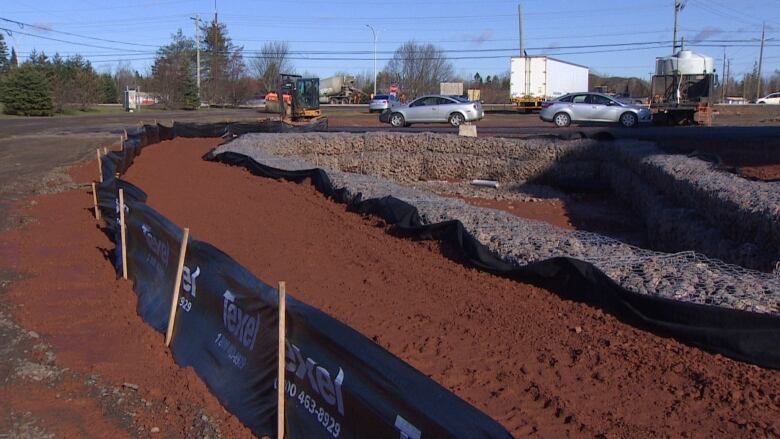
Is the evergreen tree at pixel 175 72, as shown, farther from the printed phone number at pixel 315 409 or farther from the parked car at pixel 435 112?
the printed phone number at pixel 315 409

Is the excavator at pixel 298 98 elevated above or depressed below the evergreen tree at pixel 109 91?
below

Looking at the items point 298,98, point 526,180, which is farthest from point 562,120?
point 298,98

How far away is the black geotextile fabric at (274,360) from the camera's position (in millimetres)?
3193

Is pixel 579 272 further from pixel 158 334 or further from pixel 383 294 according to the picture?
pixel 158 334

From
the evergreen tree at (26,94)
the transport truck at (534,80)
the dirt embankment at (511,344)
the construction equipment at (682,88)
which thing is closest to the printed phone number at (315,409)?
the dirt embankment at (511,344)

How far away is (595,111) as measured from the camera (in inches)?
→ 1275

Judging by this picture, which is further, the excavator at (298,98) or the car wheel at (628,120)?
the excavator at (298,98)

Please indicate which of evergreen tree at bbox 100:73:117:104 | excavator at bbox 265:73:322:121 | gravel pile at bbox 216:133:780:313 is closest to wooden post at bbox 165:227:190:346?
gravel pile at bbox 216:133:780:313

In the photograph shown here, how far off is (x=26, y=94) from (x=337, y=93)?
37375mm

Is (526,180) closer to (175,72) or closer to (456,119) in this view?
(456,119)

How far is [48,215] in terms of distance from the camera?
13789 millimetres

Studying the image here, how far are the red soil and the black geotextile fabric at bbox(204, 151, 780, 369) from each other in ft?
0.34

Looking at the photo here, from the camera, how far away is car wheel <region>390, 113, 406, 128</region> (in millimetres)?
34562

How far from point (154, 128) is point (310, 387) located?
23.1 metres
